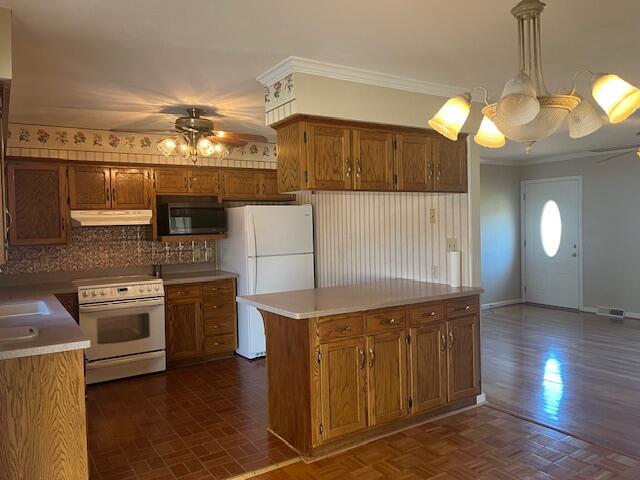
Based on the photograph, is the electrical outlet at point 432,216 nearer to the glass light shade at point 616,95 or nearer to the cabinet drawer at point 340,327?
the cabinet drawer at point 340,327

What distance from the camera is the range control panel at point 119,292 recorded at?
4461 mm

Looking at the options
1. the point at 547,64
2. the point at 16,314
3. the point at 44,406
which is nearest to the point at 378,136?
the point at 547,64

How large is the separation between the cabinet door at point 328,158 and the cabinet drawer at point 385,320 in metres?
0.87

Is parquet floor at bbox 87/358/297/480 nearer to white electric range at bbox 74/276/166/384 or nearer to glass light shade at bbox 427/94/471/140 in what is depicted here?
white electric range at bbox 74/276/166/384

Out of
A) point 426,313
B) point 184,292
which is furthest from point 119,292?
point 426,313

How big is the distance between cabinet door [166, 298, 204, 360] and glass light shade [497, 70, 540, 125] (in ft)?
13.4

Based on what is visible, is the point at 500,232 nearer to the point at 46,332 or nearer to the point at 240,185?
the point at 240,185

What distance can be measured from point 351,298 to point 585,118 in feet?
6.07

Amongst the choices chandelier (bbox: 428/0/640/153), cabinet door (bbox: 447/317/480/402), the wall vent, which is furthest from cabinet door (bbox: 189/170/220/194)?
the wall vent

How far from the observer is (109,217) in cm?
479

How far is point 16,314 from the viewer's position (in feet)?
11.2

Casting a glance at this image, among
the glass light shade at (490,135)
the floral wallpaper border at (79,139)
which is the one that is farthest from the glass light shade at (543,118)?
the floral wallpaper border at (79,139)

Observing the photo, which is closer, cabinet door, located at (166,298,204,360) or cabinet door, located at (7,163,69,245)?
cabinet door, located at (7,163,69,245)

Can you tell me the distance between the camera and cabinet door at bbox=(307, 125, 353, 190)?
3.18 meters
